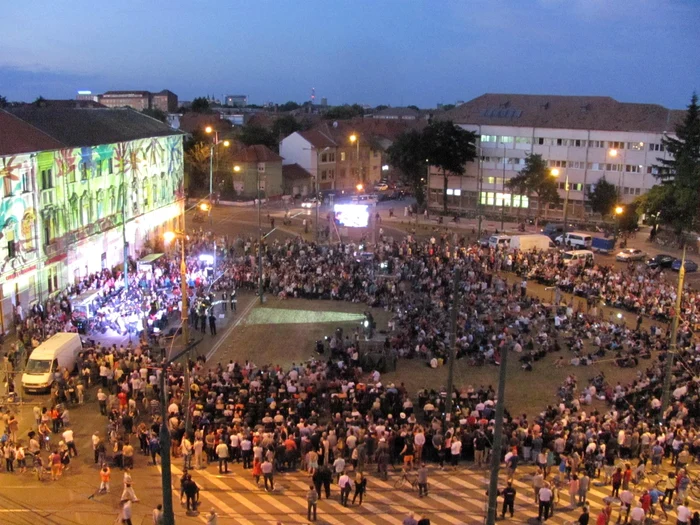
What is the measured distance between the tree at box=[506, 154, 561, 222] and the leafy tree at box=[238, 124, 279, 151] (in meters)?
35.1

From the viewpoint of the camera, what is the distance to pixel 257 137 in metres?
86.5

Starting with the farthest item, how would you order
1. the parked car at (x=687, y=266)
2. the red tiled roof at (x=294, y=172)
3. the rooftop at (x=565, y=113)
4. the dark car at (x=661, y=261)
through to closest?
the red tiled roof at (x=294, y=172)
the rooftop at (x=565, y=113)
the dark car at (x=661, y=261)
the parked car at (x=687, y=266)

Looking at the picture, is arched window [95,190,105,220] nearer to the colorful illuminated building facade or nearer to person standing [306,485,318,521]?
the colorful illuminated building facade

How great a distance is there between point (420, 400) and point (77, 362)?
39.3ft

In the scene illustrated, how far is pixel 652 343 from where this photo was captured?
28.3 metres

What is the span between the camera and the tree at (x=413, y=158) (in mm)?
66750

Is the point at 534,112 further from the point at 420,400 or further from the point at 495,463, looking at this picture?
the point at 495,463

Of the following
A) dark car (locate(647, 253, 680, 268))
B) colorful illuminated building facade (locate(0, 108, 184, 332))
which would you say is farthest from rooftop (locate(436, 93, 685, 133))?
colorful illuminated building facade (locate(0, 108, 184, 332))

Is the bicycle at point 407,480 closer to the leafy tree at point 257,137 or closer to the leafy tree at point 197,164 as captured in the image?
the leafy tree at point 197,164

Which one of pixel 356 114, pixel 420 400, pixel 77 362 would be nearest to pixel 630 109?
pixel 420 400

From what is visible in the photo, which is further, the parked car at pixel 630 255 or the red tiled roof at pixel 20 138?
the parked car at pixel 630 255

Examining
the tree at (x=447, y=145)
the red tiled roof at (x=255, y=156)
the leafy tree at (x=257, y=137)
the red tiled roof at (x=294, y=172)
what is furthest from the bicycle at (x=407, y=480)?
the leafy tree at (x=257, y=137)

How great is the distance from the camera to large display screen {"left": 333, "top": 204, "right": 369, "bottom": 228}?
46.5 meters

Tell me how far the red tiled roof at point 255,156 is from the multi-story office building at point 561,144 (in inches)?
666
